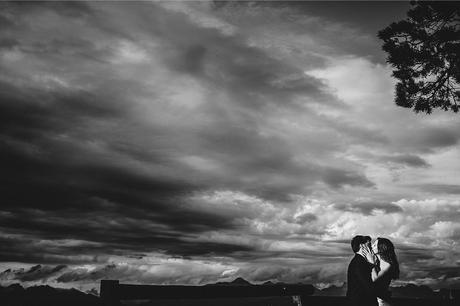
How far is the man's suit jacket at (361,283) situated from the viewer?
4.69 metres

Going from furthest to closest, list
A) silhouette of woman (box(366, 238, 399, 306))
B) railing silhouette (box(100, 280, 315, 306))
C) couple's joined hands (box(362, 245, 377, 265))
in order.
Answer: couple's joined hands (box(362, 245, 377, 265)) < silhouette of woman (box(366, 238, 399, 306)) < railing silhouette (box(100, 280, 315, 306))

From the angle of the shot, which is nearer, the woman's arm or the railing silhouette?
the railing silhouette

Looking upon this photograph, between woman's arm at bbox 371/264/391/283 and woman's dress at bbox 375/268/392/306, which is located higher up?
woman's arm at bbox 371/264/391/283

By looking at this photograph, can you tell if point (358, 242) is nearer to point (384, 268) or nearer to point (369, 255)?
point (369, 255)

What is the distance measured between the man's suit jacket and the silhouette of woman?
0.11 metres

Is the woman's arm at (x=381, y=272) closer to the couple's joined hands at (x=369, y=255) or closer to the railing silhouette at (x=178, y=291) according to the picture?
the couple's joined hands at (x=369, y=255)

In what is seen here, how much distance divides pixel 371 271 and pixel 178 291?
230 centimetres

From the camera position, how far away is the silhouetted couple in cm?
473

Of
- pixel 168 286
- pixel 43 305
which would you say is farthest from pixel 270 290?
pixel 43 305

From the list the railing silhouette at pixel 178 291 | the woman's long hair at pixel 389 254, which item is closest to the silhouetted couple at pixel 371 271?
the woman's long hair at pixel 389 254

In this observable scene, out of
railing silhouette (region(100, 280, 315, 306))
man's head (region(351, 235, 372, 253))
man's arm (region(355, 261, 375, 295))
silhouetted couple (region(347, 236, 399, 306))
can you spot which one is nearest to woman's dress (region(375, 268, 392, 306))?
silhouetted couple (region(347, 236, 399, 306))

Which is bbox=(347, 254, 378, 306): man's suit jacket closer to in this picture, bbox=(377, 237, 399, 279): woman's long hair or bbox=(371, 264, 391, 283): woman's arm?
bbox=(371, 264, 391, 283): woman's arm

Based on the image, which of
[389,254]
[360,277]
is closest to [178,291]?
[360,277]

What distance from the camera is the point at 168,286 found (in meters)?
4.36
